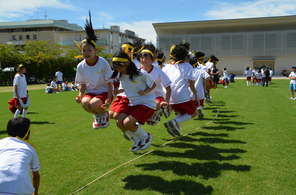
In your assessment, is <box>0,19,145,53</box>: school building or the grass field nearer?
the grass field

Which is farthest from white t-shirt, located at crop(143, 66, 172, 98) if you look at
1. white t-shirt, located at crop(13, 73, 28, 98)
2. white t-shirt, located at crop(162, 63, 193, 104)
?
white t-shirt, located at crop(13, 73, 28, 98)

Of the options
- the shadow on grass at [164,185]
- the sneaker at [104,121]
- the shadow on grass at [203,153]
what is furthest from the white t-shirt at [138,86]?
the shadow on grass at [164,185]

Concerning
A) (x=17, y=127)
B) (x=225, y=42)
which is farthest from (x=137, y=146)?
(x=225, y=42)

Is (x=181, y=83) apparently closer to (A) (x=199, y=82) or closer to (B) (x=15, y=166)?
(A) (x=199, y=82)

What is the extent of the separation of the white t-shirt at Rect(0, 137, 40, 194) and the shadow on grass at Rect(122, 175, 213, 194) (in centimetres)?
A: 164

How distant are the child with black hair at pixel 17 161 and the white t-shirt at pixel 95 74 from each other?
8.58ft

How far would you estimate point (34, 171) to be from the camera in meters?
2.89

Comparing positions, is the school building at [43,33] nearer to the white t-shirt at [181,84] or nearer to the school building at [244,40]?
the school building at [244,40]

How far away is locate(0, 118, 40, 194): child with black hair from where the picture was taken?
2.49 m

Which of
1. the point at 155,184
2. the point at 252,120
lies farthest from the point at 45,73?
the point at 155,184

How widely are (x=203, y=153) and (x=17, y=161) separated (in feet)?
12.5

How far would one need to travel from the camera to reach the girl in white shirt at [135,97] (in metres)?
4.61

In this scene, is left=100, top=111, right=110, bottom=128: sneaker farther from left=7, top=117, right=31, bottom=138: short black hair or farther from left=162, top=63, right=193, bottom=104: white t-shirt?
left=7, top=117, right=31, bottom=138: short black hair

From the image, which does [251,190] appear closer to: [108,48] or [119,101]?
[119,101]
